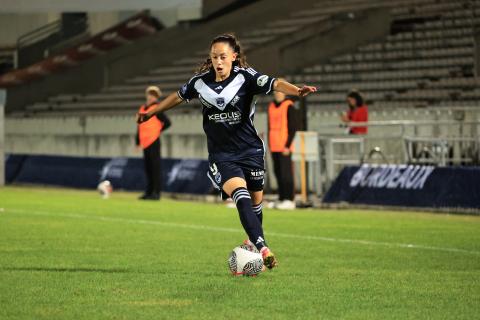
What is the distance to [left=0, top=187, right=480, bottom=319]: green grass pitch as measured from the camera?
8141 millimetres

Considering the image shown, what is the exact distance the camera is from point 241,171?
10461 mm

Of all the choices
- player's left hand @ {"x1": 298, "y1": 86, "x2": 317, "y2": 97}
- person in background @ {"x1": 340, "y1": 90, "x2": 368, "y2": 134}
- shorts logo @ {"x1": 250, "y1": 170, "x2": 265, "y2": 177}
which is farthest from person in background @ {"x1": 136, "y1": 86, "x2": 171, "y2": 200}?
player's left hand @ {"x1": 298, "y1": 86, "x2": 317, "y2": 97}

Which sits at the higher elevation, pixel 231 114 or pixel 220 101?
pixel 220 101

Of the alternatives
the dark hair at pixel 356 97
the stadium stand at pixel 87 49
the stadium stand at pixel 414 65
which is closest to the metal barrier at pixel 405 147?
the dark hair at pixel 356 97

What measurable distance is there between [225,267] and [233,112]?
1540 millimetres

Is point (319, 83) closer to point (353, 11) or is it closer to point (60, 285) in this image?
point (353, 11)

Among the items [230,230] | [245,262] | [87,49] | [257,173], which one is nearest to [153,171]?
[230,230]

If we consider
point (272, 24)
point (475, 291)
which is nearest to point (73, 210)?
point (475, 291)

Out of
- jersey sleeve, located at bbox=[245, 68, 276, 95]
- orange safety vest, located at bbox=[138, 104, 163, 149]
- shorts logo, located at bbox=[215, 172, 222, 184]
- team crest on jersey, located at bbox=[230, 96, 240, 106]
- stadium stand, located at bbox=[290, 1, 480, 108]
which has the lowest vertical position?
shorts logo, located at bbox=[215, 172, 222, 184]

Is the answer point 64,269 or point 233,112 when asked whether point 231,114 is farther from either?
point 64,269

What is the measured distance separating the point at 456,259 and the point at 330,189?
33.1 feet

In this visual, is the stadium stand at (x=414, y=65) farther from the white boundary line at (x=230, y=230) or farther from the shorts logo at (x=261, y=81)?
the shorts logo at (x=261, y=81)

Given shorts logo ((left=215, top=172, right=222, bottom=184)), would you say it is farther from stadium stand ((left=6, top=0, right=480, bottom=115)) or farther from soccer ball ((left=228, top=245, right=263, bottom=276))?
stadium stand ((left=6, top=0, right=480, bottom=115))

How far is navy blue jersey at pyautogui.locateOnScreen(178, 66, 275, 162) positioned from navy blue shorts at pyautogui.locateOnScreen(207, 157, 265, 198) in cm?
5
